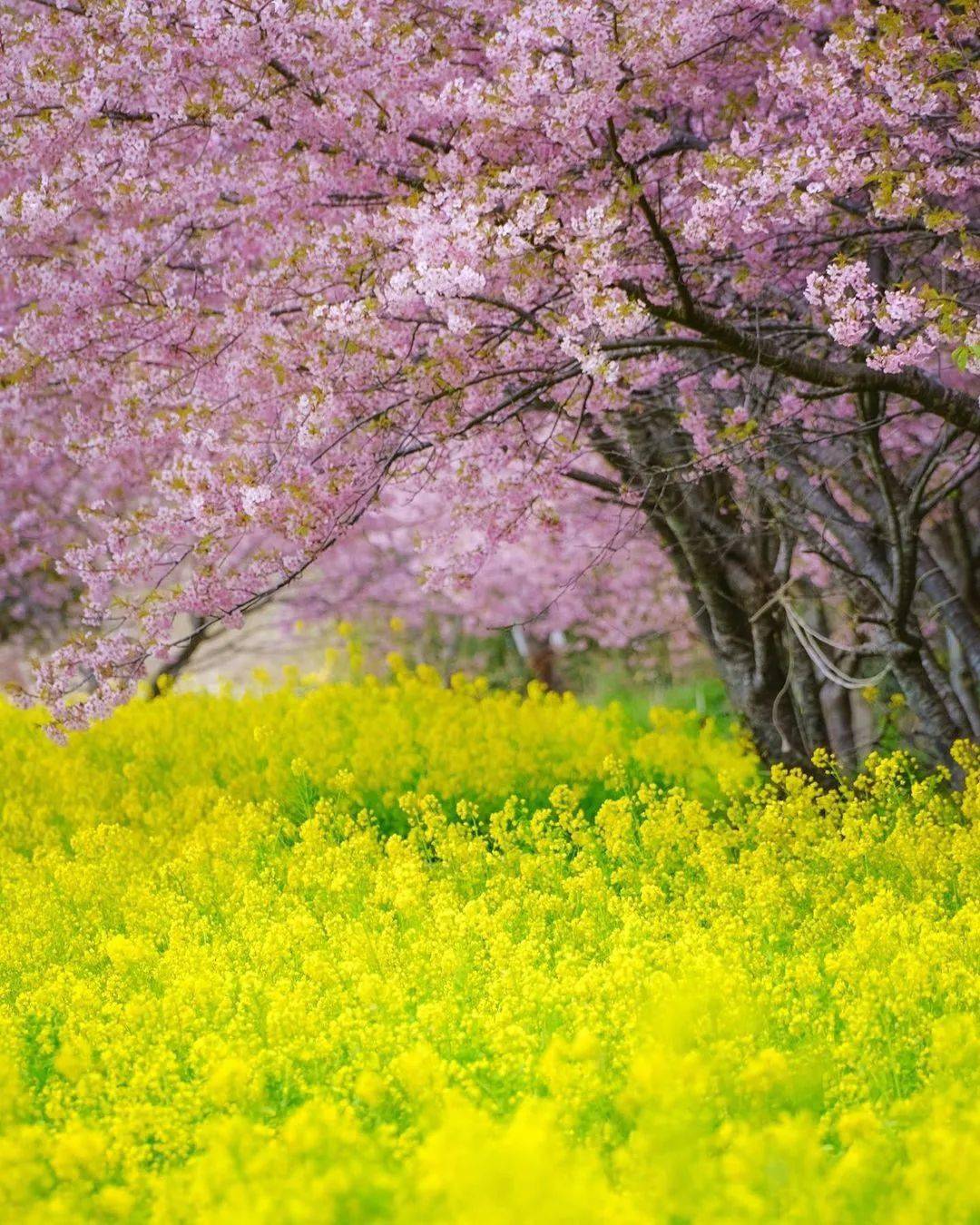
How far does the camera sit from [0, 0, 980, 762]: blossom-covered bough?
18.4 ft

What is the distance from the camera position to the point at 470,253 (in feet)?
17.9

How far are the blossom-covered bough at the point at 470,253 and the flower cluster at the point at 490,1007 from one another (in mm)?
1289

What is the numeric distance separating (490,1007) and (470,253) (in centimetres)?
269

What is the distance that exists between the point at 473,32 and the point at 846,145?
212cm

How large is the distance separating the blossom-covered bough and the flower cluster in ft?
4.23

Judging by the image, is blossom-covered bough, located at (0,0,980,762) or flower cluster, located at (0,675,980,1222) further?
blossom-covered bough, located at (0,0,980,762)

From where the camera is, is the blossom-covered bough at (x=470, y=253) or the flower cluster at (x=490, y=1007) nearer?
the flower cluster at (x=490, y=1007)

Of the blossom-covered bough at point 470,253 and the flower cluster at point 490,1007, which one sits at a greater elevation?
the blossom-covered bough at point 470,253

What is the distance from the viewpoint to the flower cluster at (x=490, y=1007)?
3135mm

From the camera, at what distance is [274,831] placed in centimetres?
809

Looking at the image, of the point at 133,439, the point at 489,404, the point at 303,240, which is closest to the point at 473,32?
the point at 303,240

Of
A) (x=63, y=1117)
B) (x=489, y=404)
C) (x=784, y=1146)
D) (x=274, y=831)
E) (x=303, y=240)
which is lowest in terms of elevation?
(x=784, y=1146)

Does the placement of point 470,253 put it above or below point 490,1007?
above

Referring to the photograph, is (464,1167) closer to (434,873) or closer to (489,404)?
(434,873)
